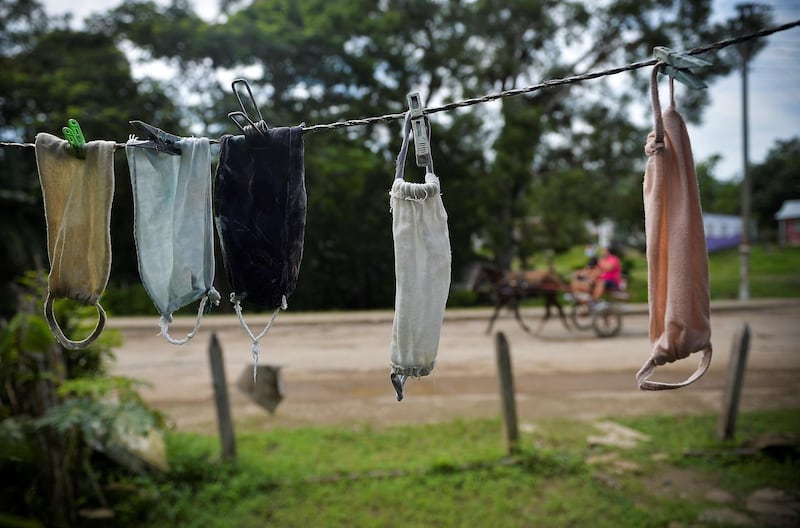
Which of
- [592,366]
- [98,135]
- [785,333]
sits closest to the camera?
[592,366]

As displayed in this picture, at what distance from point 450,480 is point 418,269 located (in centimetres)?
321

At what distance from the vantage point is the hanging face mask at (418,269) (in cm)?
139

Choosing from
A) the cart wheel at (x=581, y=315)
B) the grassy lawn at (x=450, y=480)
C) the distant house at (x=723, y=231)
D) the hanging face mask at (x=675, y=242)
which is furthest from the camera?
the distant house at (x=723, y=231)

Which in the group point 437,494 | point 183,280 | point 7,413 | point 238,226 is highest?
point 238,226

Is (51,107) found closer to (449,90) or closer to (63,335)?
(449,90)

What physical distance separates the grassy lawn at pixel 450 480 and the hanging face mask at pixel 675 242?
278cm

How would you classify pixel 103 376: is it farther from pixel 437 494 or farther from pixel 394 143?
pixel 394 143

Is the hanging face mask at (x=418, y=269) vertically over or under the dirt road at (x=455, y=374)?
over

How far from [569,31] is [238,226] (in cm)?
1607

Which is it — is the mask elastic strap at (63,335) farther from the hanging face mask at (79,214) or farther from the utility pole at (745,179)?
the utility pole at (745,179)

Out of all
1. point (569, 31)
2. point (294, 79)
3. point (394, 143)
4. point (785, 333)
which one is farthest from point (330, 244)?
point (785, 333)

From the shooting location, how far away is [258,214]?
1466mm

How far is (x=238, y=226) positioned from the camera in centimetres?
146

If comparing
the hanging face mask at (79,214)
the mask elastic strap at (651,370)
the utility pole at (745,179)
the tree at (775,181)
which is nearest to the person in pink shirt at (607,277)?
the utility pole at (745,179)
